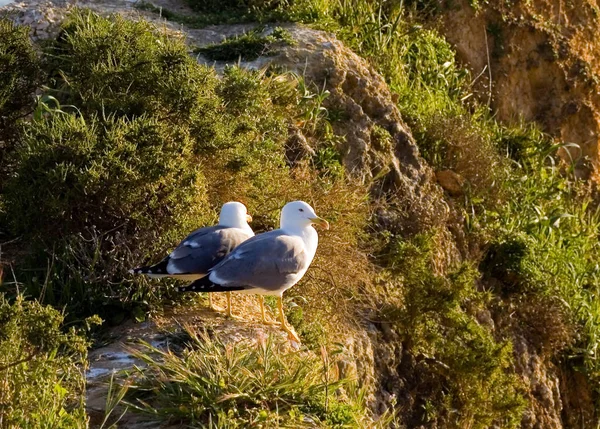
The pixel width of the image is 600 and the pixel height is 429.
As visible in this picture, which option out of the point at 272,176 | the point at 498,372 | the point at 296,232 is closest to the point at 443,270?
the point at 498,372

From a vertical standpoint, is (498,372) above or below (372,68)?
below

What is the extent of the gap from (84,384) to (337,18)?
641cm

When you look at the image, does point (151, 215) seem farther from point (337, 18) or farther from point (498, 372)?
point (337, 18)

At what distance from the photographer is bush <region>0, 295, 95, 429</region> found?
5.59 m

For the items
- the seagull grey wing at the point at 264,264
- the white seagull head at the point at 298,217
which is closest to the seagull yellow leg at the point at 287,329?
the seagull grey wing at the point at 264,264

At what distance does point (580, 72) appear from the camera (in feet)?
44.8

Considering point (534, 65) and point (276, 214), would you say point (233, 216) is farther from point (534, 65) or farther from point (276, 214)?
point (534, 65)

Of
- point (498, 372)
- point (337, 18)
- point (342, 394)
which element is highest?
point (337, 18)

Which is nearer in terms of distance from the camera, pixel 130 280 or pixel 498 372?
pixel 130 280

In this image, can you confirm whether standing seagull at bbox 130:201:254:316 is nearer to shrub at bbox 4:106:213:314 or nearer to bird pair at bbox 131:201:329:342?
bird pair at bbox 131:201:329:342

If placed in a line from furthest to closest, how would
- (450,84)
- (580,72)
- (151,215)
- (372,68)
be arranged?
1. (580,72)
2. (450,84)
3. (372,68)
4. (151,215)

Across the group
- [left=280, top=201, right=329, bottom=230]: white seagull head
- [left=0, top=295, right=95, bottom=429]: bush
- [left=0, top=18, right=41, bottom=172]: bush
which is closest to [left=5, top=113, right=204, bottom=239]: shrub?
[left=280, top=201, right=329, bottom=230]: white seagull head

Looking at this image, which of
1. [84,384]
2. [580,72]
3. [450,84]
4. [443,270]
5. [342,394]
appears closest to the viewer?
[84,384]

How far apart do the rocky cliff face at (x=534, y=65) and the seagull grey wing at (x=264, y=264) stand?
262 inches
